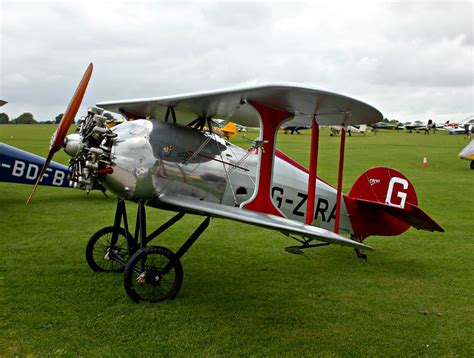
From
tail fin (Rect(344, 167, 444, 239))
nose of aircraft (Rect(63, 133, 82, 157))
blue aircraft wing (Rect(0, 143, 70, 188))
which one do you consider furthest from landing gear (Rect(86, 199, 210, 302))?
blue aircraft wing (Rect(0, 143, 70, 188))

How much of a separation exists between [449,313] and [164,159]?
3535 mm

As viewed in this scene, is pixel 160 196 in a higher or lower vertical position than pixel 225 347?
higher

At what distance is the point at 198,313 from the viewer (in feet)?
15.9

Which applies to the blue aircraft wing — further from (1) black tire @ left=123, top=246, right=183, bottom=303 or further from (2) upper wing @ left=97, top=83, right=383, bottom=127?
(1) black tire @ left=123, top=246, right=183, bottom=303

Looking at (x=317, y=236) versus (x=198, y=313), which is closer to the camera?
(x=317, y=236)

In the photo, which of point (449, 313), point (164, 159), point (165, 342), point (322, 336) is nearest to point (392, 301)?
point (449, 313)

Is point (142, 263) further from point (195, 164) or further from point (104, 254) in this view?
point (104, 254)

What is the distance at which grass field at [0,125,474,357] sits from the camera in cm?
422

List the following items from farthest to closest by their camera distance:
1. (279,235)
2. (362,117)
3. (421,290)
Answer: (279,235)
(421,290)
(362,117)

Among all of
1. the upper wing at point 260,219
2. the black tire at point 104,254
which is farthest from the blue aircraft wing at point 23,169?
the upper wing at point 260,219

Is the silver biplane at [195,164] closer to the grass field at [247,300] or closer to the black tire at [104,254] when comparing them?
the black tire at [104,254]

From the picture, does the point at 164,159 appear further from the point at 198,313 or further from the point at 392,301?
the point at 392,301

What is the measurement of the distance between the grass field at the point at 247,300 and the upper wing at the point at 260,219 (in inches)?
38.8

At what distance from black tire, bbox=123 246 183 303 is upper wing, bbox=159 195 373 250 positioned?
0.55m
